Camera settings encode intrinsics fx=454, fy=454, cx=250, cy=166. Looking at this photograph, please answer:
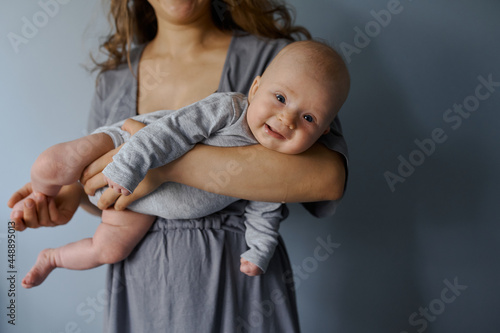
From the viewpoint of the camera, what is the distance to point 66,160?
1032 mm

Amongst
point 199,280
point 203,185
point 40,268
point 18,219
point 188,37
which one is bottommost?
point 40,268

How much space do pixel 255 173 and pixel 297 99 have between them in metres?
0.19

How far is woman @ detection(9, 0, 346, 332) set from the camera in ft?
3.34

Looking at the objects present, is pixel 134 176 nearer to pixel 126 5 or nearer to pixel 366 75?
pixel 126 5

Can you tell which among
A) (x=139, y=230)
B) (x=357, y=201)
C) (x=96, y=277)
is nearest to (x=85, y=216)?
(x=96, y=277)

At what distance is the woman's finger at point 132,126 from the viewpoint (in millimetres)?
1015

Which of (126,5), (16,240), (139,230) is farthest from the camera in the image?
(16,240)

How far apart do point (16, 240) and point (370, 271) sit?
1328mm

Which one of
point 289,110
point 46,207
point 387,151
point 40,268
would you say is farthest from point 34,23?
point 387,151

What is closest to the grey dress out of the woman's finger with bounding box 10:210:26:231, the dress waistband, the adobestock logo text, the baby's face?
the dress waistband

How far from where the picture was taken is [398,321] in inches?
65.4

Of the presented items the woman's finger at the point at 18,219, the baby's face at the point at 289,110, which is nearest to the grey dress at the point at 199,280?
the baby's face at the point at 289,110

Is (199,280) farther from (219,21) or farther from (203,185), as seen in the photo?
(219,21)

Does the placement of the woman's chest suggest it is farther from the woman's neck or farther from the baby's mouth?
the baby's mouth
